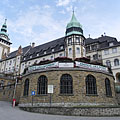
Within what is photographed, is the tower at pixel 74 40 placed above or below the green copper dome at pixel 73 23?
below

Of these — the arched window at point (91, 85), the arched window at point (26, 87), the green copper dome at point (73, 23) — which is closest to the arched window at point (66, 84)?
the arched window at point (91, 85)

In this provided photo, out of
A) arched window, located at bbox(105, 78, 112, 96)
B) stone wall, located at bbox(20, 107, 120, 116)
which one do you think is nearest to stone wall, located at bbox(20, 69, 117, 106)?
arched window, located at bbox(105, 78, 112, 96)

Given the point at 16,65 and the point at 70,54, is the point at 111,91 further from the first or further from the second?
the point at 16,65

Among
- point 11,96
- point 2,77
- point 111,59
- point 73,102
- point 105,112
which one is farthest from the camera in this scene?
point 2,77

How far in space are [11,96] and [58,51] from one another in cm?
2139

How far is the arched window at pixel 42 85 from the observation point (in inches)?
759

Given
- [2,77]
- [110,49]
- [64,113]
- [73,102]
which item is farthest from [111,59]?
[2,77]

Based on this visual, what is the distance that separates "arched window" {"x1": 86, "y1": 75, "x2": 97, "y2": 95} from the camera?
18.8 metres

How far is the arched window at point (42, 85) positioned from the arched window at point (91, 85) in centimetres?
571

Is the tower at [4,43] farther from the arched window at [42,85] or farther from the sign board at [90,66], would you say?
the sign board at [90,66]

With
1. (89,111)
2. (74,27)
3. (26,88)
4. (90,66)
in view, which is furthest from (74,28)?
(89,111)

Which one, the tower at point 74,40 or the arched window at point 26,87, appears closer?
the arched window at point 26,87

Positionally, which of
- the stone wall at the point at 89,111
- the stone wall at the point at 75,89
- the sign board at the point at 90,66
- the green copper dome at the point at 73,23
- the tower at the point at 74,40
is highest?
the green copper dome at the point at 73,23

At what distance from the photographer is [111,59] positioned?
39.5 meters
